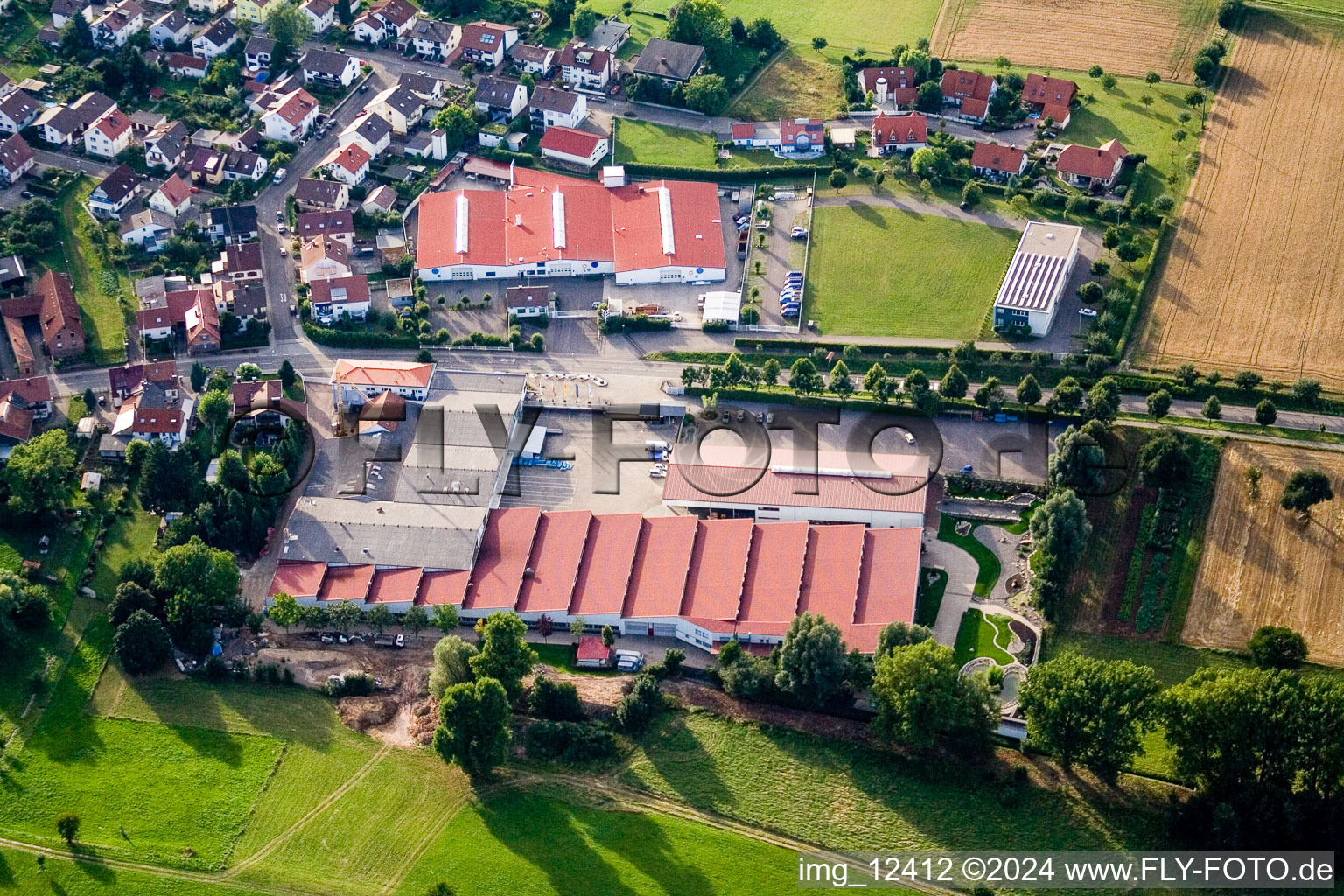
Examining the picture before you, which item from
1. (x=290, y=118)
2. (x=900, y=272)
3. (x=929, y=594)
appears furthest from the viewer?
(x=290, y=118)

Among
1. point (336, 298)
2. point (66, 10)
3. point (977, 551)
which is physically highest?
point (66, 10)

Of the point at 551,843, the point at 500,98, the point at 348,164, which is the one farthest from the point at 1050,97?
the point at 551,843

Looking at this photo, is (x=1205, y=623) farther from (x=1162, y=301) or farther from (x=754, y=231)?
(x=754, y=231)

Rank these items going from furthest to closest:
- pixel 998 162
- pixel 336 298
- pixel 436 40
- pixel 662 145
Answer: pixel 436 40 → pixel 662 145 → pixel 998 162 → pixel 336 298

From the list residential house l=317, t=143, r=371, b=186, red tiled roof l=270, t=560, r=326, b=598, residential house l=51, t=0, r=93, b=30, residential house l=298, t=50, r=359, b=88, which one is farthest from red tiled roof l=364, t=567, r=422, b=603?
residential house l=51, t=0, r=93, b=30

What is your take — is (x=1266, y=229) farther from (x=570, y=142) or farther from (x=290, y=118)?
(x=290, y=118)

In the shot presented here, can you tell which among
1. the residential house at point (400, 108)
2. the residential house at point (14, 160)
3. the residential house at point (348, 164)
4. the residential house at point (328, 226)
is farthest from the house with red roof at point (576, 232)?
the residential house at point (14, 160)
